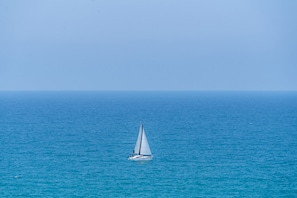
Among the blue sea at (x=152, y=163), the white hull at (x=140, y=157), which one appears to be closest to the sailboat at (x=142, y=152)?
the white hull at (x=140, y=157)

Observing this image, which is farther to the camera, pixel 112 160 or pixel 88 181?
pixel 112 160

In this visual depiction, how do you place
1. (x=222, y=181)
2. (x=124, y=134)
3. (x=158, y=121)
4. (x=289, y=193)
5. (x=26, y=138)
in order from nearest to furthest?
(x=289, y=193)
(x=222, y=181)
(x=26, y=138)
(x=124, y=134)
(x=158, y=121)

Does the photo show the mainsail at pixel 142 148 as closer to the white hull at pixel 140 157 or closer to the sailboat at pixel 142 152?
the sailboat at pixel 142 152

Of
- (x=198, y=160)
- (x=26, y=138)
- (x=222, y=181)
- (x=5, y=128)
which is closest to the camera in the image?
(x=222, y=181)

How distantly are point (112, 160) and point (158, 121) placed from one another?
7640 centimetres

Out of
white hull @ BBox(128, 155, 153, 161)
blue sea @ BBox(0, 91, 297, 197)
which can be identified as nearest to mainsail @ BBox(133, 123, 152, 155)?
white hull @ BBox(128, 155, 153, 161)

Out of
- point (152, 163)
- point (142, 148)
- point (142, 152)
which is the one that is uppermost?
point (142, 148)

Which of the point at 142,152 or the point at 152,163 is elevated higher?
the point at 142,152

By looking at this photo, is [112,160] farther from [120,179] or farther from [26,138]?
[26,138]

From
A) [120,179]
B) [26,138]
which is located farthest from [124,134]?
[120,179]

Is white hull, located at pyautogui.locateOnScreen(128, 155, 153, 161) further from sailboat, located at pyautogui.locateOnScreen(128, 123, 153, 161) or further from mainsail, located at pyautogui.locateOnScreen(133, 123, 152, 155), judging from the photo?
mainsail, located at pyautogui.locateOnScreen(133, 123, 152, 155)

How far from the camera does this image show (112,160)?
88688mm

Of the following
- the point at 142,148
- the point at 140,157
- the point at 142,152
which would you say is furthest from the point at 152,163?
the point at 142,148

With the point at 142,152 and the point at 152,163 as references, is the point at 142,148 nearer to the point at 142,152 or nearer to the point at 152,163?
the point at 142,152
